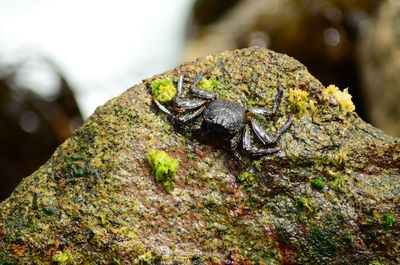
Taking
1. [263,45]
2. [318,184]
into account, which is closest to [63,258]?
[318,184]

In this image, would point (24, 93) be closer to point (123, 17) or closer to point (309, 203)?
point (309, 203)

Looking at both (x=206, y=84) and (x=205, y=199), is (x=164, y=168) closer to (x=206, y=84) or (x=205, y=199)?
(x=205, y=199)

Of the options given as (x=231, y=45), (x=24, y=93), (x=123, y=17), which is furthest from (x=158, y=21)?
(x=24, y=93)

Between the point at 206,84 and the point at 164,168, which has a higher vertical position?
the point at 206,84

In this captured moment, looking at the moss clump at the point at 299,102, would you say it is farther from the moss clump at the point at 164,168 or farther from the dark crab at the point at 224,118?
the moss clump at the point at 164,168

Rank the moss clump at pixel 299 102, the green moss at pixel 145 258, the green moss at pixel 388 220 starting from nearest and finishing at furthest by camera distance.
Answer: the green moss at pixel 145 258, the green moss at pixel 388 220, the moss clump at pixel 299 102

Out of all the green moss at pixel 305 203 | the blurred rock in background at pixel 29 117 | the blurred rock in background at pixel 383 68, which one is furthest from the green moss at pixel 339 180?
the blurred rock in background at pixel 29 117
